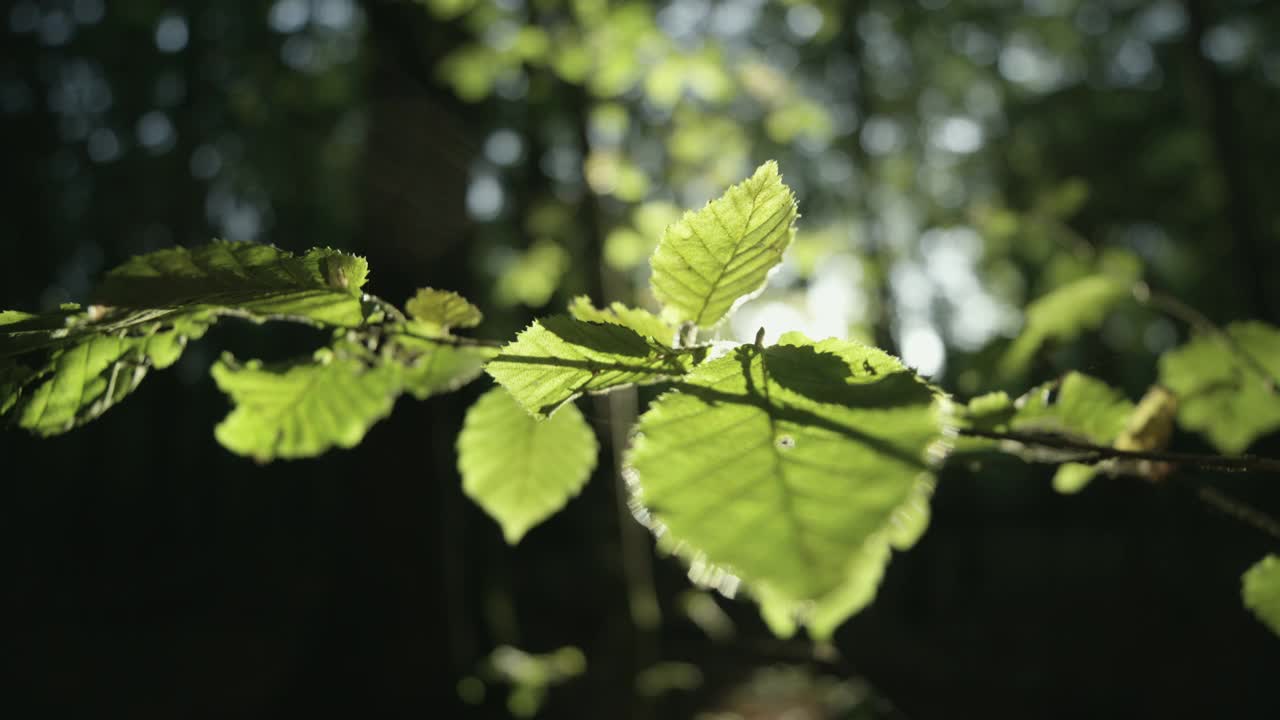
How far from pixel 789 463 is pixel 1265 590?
0.71 metres

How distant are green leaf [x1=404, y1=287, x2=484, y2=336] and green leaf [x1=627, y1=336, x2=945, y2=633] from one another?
12.0 inches

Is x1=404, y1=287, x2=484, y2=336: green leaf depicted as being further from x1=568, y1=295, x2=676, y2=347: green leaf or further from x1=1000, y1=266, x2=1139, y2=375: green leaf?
x1=1000, y1=266, x2=1139, y2=375: green leaf

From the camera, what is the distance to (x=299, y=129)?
5.67 metres

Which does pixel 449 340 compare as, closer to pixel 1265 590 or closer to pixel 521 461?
pixel 521 461

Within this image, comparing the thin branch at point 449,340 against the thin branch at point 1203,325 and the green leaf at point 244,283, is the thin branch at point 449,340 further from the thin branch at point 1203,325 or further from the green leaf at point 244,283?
the thin branch at point 1203,325

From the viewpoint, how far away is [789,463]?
1.14 ft

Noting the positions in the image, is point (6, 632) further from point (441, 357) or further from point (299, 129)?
point (441, 357)

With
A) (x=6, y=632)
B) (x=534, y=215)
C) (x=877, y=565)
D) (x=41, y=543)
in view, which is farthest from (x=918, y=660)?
(x=41, y=543)

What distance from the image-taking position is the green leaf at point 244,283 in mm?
458

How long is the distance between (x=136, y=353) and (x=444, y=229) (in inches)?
88.2

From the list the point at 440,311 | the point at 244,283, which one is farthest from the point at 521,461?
the point at 244,283

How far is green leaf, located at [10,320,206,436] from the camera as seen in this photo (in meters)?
0.53

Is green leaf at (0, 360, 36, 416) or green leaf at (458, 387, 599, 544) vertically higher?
green leaf at (0, 360, 36, 416)

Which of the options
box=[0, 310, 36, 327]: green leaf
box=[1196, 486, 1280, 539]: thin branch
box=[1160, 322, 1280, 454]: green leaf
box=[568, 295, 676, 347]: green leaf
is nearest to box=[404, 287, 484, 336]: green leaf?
box=[568, 295, 676, 347]: green leaf
